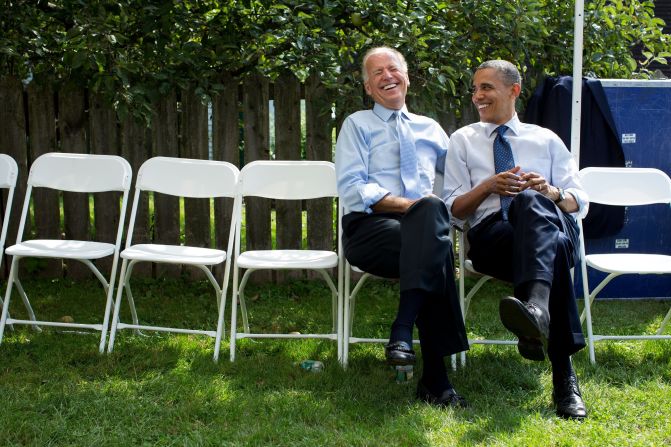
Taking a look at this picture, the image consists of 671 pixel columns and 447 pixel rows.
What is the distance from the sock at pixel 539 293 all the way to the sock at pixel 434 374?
0.52 meters

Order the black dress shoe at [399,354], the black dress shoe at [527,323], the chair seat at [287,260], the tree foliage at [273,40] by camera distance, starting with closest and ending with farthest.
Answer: the black dress shoe at [527,323]
the black dress shoe at [399,354]
the chair seat at [287,260]
the tree foliage at [273,40]

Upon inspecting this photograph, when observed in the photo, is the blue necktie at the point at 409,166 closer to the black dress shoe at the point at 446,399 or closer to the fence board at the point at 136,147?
the black dress shoe at the point at 446,399

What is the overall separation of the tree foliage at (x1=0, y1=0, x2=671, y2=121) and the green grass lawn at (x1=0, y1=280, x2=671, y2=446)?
1520mm

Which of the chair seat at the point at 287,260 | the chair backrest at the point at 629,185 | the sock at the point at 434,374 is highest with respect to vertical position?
the chair backrest at the point at 629,185

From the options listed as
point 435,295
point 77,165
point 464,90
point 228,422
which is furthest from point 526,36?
point 228,422

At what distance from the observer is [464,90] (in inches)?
236

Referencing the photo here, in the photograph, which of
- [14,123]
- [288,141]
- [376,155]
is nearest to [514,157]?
[376,155]

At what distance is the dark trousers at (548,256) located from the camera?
3830 millimetres

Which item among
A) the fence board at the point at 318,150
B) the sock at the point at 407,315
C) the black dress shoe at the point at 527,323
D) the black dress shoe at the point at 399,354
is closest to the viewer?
the black dress shoe at the point at 527,323

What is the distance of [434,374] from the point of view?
13.1 ft

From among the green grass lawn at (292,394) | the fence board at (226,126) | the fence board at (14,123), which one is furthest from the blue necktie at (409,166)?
the fence board at (14,123)

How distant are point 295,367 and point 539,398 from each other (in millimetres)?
1215

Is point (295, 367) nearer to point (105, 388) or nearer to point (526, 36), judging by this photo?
point (105, 388)

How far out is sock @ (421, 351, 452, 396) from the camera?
397 centimetres
